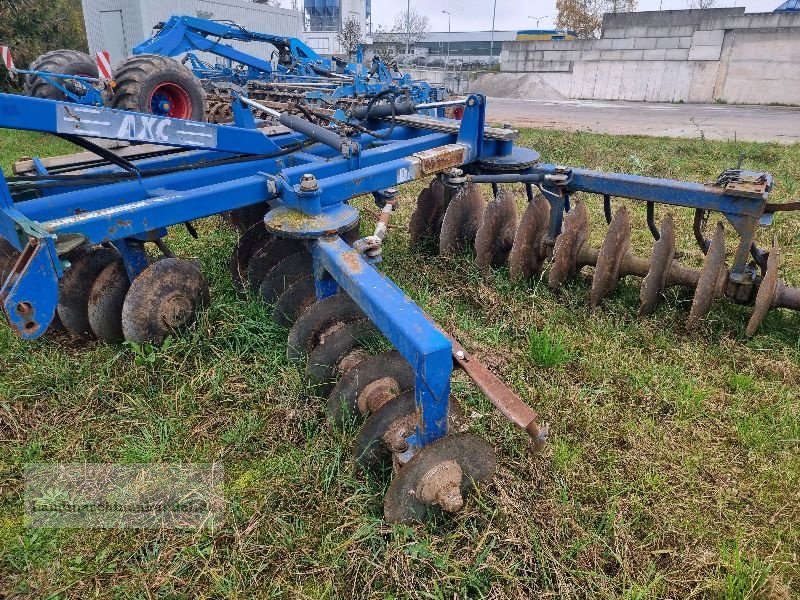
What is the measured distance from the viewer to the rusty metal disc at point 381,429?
2043 millimetres

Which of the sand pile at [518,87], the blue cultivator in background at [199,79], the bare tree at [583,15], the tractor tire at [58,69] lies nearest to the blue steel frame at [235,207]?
the blue cultivator in background at [199,79]

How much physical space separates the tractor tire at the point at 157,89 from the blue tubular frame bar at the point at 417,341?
4.52 meters

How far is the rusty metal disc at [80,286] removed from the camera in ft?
9.10

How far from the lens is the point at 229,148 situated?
9.46 feet

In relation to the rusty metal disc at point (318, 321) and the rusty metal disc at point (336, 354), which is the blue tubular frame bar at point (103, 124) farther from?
the rusty metal disc at point (336, 354)

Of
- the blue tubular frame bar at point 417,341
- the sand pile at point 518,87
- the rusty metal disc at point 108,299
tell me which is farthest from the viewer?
the sand pile at point 518,87

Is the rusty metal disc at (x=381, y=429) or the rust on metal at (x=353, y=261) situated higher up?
the rust on metal at (x=353, y=261)

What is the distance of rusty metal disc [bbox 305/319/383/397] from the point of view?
7.87 ft

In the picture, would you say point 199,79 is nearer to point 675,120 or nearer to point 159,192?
point 159,192

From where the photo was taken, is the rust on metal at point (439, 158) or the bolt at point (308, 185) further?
the rust on metal at point (439, 158)

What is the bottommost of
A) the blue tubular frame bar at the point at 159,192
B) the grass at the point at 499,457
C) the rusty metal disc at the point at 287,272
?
the grass at the point at 499,457

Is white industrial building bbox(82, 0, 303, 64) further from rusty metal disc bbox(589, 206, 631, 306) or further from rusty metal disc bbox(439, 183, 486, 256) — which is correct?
rusty metal disc bbox(589, 206, 631, 306)

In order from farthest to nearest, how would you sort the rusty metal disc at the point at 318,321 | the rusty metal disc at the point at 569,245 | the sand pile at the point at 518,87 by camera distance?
the sand pile at the point at 518,87
the rusty metal disc at the point at 569,245
the rusty metal disc at the point at 318,321

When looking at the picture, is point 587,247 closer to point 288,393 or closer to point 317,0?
point 288,393
